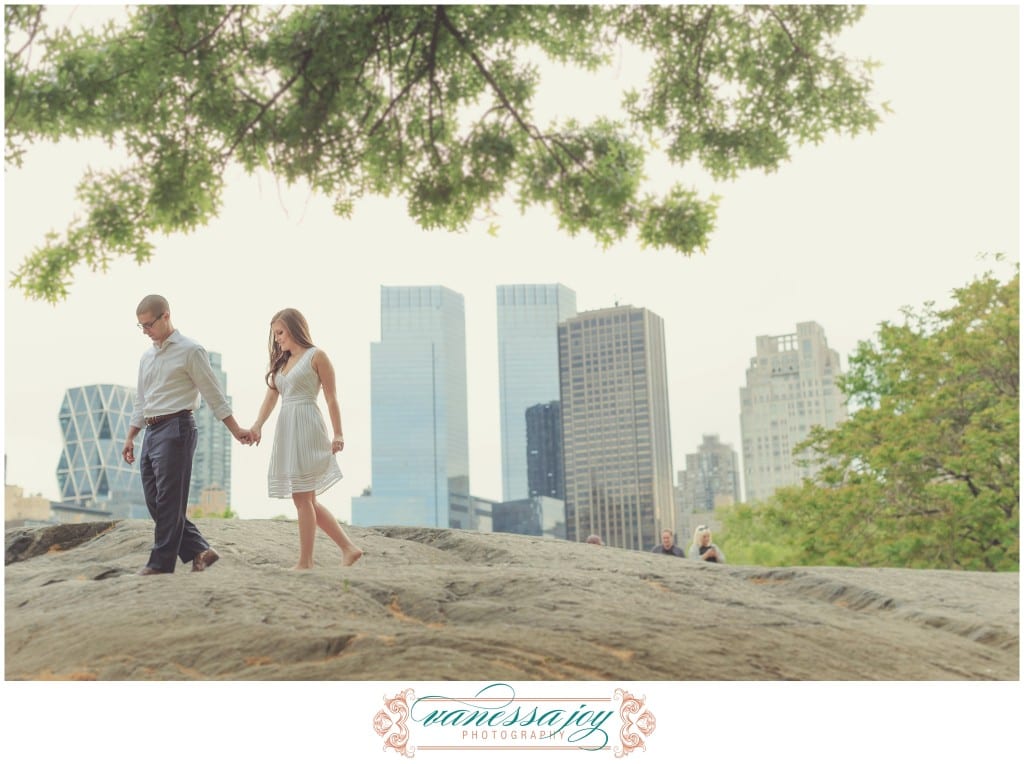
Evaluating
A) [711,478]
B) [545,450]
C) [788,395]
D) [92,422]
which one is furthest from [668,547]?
[711,478]

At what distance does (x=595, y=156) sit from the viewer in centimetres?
704

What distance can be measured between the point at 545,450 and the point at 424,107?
75.1ft

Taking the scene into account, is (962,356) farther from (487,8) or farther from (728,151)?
(487,8)

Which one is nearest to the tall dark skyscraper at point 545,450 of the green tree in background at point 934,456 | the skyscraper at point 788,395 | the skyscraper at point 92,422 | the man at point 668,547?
the skyscraper at point 788,395

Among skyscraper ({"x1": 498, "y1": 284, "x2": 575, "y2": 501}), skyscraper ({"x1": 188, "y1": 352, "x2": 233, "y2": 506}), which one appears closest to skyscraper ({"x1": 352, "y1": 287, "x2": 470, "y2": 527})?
skyscraper ({"x1": 498, "y1": 284, "x2": 575, "y2": 501})

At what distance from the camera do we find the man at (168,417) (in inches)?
199

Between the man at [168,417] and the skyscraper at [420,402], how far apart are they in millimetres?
3989

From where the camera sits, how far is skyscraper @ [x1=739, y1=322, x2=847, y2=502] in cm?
1550

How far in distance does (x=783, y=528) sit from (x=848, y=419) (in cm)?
341

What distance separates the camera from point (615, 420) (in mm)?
15609

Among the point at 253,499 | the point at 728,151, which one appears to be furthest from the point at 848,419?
the point at 253,499

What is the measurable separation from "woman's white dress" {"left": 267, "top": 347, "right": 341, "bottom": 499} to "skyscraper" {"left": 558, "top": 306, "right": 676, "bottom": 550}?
5.28 m

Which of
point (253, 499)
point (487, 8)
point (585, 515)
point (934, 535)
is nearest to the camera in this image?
point (253, 499)

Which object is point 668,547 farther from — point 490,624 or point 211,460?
point 211,460
